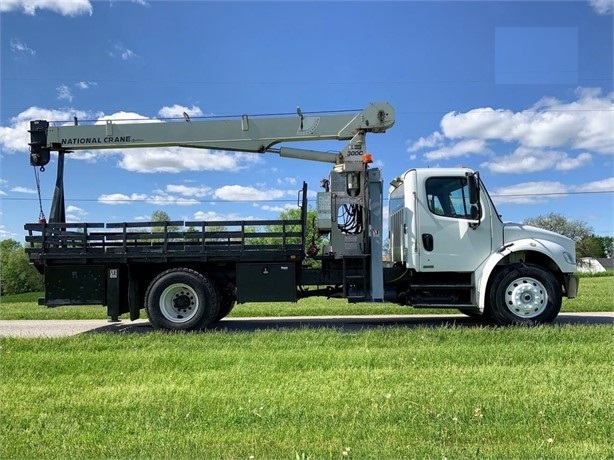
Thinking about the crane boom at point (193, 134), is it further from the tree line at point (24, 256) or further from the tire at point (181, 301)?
the tree line at point (24, 256)

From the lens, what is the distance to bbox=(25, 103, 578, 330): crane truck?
8.90 meters

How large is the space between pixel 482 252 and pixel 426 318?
2.55 metres

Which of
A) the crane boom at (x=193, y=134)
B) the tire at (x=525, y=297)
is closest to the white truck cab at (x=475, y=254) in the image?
the tire at (x=525, y=297)

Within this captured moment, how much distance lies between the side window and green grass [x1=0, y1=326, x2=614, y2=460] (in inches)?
99.2

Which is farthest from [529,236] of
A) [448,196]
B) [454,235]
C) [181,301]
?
[181,301]

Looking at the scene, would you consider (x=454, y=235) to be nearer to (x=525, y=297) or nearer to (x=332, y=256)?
(x=525, y=297)

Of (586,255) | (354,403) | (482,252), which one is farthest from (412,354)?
(586,255)

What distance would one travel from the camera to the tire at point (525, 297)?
8.52 meters

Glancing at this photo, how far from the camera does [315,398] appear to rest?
14.5ft

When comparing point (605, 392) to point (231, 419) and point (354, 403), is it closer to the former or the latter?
point (354, 403)

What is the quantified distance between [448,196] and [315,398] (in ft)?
18.6

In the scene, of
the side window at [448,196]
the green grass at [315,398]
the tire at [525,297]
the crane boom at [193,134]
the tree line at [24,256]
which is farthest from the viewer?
the tree line at [24,256]

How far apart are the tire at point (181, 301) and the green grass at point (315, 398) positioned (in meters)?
1.58

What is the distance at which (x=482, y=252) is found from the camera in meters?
8.90
